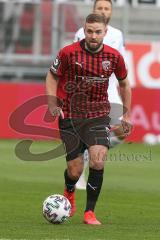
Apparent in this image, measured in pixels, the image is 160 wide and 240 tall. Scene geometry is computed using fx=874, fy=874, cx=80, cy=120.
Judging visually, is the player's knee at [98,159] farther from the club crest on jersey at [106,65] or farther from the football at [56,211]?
the club crest on jersey at [106,65]

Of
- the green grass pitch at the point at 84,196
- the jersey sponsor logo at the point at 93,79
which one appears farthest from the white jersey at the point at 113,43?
the jersey sponsor logo at the point at 93,79

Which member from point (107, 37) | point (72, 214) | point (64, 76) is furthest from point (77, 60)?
point (107, 37)

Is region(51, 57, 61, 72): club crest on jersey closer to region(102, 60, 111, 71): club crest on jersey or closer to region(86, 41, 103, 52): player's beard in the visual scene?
region(86, 41, 103, 52): player's beard

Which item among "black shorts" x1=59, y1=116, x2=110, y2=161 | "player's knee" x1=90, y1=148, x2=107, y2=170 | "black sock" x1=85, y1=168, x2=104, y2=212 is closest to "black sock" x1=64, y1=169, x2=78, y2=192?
"black shorts" x1=59, y1=116, x2=110, y2=161

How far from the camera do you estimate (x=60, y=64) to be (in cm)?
891

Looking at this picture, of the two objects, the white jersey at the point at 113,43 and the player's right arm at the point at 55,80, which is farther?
the white jersey at the point at 113,43

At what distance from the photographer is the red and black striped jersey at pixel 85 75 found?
29.1 ft

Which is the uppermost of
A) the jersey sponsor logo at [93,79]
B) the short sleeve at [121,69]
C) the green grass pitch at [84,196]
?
the short sleeve at [121,69]

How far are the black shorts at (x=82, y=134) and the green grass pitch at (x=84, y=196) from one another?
2.46 ft

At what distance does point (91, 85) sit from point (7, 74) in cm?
1386

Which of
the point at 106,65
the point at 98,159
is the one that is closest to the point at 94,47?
the point at 106,65

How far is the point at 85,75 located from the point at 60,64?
0.91ft

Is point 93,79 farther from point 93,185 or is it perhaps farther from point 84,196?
point 84,196

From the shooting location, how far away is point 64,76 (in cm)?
902
